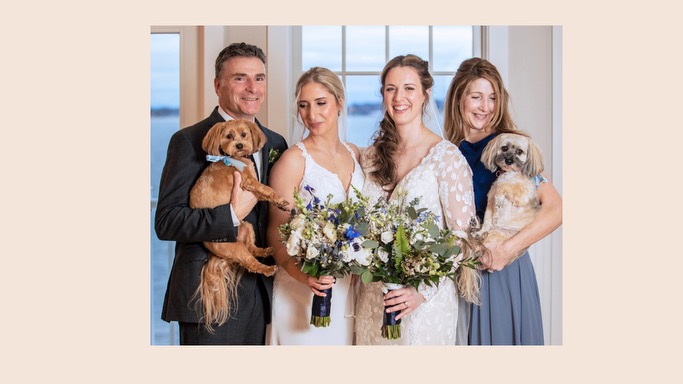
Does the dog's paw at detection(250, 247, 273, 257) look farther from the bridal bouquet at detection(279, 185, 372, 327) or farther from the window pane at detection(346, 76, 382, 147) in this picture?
the window pane at detection(346, 76, 382, 147)

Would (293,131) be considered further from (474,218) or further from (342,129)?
(474,218)

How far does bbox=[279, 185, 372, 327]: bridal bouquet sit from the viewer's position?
3.70 meters

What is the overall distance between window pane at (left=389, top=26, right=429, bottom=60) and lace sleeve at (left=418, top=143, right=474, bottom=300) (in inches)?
31.1

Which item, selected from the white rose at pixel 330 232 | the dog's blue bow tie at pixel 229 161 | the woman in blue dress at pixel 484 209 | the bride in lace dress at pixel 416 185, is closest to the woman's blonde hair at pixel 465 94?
the woman in blue dress at pixel 484 209

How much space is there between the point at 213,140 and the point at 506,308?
1806mm

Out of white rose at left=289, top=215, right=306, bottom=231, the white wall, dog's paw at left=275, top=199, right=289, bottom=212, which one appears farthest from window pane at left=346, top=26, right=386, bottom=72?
white rose at left=289, top=215, right=306, bottom=231

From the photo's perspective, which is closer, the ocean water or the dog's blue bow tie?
the dog's blue bow tie

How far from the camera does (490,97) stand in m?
4.19

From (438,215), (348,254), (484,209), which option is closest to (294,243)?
(348,254)

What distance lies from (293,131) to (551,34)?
61.9 inches

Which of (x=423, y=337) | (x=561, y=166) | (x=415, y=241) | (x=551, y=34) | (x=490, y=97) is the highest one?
(x=551, y=34)

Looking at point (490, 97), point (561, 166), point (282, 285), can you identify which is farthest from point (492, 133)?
point (282, 285)

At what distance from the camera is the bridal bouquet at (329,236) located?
12.1 feet

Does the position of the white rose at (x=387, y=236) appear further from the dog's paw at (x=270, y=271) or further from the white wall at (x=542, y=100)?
the white wall at (x=542, y=100)
